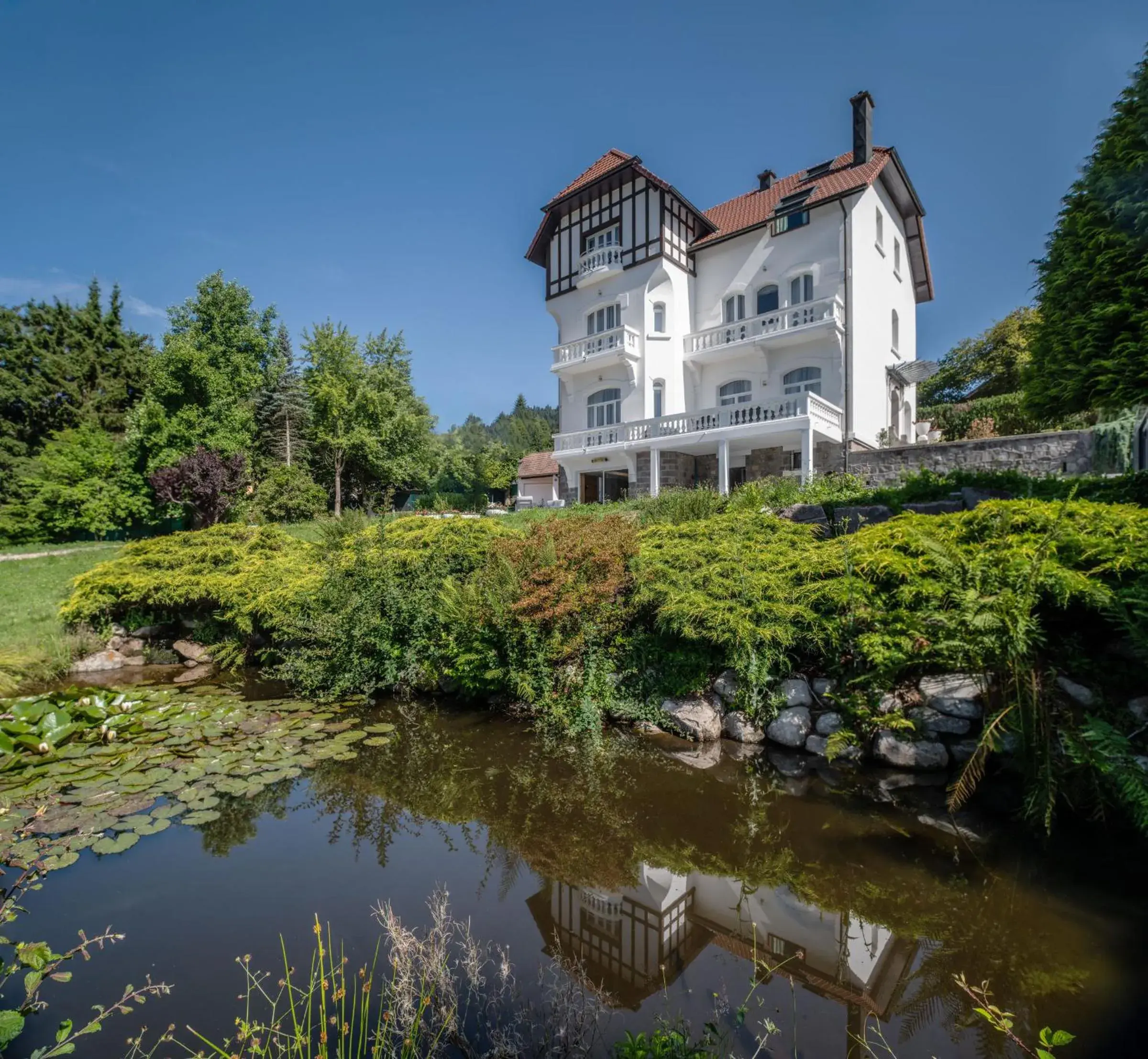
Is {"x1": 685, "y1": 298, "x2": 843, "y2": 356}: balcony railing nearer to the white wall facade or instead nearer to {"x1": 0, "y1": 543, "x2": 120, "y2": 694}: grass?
the white wall facade

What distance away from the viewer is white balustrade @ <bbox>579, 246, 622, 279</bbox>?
65.0 ft

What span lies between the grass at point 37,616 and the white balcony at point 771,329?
59.3 feet

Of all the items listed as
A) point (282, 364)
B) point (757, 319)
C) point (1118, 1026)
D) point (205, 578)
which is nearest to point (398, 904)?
point (1118, 1026)

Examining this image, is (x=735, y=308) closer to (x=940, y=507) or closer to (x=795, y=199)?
(x=795, y=199)

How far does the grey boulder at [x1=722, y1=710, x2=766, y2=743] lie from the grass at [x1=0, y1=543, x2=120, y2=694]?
9454mm

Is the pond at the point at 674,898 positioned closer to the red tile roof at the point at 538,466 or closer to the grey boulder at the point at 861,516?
the grey boulder at the point at 861,516

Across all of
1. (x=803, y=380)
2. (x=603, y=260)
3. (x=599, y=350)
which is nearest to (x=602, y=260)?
(x=603, y=260)

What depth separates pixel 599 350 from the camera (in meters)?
19.8

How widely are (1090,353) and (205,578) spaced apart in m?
13.2

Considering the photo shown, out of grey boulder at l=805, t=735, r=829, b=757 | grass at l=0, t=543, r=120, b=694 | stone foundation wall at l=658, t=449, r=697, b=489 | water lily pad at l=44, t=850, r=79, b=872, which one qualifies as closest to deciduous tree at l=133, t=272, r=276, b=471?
grass at l=0, t=543, r=120, b=694

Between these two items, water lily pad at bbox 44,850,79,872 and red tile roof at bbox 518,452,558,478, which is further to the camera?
red tile roof at bbox 518,452,558,478

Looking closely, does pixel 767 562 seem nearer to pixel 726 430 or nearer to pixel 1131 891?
pixel 1131 891

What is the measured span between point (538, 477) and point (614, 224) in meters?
18.1

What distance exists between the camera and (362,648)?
7758 mm
